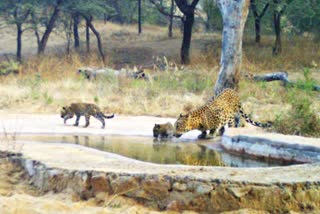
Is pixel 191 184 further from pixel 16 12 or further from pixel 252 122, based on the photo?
pixel 16 12

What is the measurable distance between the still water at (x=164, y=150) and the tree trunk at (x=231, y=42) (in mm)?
5562

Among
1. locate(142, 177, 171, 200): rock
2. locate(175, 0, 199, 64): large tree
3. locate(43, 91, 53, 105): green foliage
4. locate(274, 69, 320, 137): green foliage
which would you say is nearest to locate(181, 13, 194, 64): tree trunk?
locate(175, 0, 199, 64): large tree

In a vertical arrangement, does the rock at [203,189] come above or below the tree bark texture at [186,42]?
below

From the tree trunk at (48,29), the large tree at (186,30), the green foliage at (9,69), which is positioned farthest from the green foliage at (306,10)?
the green foliage at (9,69)

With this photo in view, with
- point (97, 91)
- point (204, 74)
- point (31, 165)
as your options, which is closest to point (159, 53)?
point (204, 74)

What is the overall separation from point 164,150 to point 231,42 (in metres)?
7.33

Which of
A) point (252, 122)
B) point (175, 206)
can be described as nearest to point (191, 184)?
point (175, 206)

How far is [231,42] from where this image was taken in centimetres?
1795

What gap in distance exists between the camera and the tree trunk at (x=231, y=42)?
17.5 meters

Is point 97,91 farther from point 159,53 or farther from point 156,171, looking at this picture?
point 159,53

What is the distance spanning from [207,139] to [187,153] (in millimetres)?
1751

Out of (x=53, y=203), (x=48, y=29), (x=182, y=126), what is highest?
(x=48, y=29)

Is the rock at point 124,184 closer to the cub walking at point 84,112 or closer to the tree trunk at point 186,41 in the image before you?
the cub walking at point 84,112

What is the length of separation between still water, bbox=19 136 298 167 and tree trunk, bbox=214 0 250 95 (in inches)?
219
